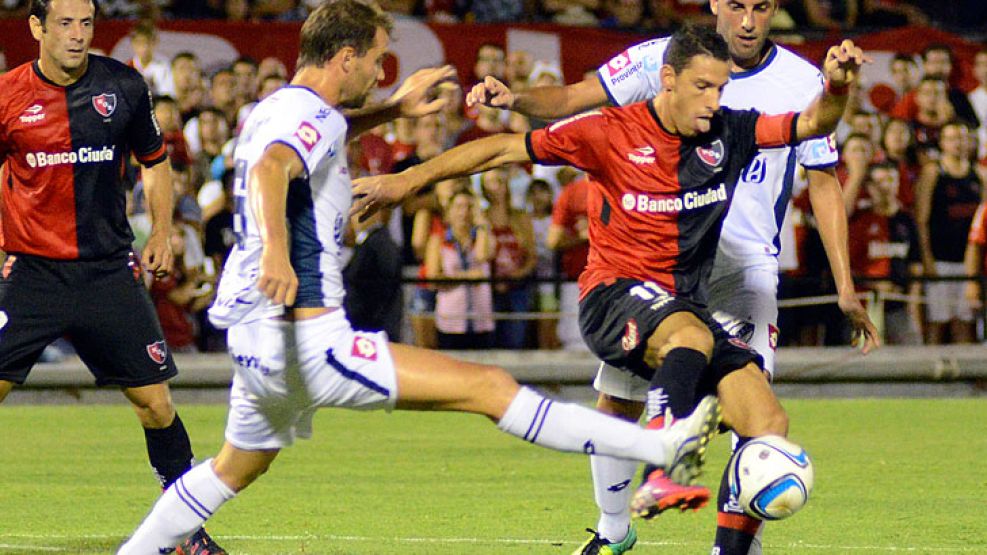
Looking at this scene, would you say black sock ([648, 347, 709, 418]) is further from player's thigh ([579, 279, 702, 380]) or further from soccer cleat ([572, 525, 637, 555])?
soccer cleat ([572, 525, 637, 555])

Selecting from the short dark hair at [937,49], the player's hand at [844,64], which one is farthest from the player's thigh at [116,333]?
the short dark hair at [937,49]

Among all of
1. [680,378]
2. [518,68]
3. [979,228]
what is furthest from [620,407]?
[518,68]

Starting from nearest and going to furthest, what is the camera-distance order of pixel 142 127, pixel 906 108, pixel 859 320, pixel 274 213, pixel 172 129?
pixel 274 213
pixel 859 320
pixel 142 127
pixel 172 129
pixel 906 108

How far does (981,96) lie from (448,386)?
12.1 metres

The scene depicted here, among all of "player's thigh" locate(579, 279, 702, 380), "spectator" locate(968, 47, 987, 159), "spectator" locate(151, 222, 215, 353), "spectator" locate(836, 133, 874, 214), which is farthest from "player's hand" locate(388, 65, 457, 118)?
"spectator" locate(968, 47, 987, 159)

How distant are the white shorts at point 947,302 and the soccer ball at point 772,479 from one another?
9261 millimetres

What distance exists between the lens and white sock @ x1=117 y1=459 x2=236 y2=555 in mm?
6258

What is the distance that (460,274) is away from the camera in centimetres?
1479

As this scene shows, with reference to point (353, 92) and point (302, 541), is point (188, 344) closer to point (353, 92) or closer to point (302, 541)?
point (302, 541)

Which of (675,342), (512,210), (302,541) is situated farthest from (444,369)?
(512,210)

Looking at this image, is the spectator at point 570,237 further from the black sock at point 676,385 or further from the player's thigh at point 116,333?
the black sock at point 676,385

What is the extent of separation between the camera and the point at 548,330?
1520 cm

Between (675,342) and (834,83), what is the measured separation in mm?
1141

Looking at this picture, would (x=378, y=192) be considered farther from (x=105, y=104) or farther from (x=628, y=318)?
(x=105, y=104)
